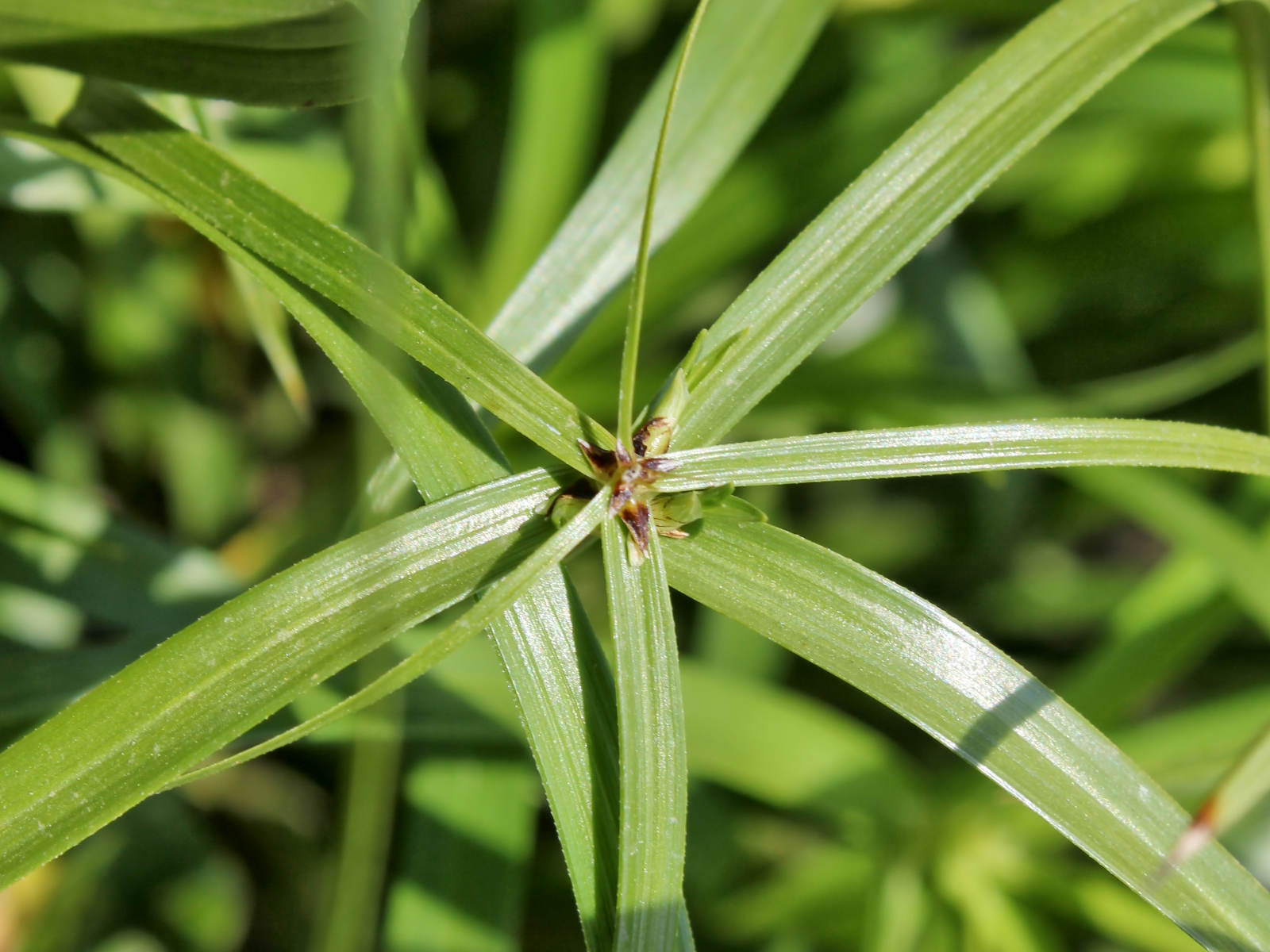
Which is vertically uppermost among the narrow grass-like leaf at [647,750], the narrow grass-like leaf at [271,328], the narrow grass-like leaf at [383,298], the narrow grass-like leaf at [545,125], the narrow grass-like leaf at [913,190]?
the narrow grass-like leaf at [545,125]

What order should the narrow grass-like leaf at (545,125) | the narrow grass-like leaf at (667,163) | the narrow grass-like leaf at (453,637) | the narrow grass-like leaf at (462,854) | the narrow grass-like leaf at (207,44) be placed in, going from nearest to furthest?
the narrow grass-like leaf at (453,637)
the narrow grass-like leaf at (207,44)
the narrow grass-like leaf at (667,163)
the narrow grass-like leaf at (462,854)
the narrow grass-like leaf at (545,125)

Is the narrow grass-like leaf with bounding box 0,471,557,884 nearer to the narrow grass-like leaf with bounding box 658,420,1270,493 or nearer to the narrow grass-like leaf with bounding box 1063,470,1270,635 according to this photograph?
the narrow grass-like leaf with bounding box 658,420,1270,493

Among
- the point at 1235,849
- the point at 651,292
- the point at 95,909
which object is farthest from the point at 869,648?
the point at 95,909

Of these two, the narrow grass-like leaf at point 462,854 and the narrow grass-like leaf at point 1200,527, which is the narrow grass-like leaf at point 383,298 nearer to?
the narrow grass-like leaf at point 462,854

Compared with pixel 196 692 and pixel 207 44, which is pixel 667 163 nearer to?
pixel 207 44

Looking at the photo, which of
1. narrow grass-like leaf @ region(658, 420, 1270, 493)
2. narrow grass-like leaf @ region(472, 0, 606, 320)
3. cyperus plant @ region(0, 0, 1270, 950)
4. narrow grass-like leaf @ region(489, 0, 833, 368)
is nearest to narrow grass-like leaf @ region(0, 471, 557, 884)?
cyperus plant @ region(0, 0, 1270, 950)

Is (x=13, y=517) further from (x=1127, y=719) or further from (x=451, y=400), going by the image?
(x=1127, y=719)

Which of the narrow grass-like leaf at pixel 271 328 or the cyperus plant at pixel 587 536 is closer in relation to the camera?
the cyperus plant at pixel 587 536

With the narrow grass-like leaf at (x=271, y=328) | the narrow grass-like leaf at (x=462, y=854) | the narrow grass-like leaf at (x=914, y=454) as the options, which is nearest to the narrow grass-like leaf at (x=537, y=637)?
the narrow grass-like leaf at (x=914, y=454)
